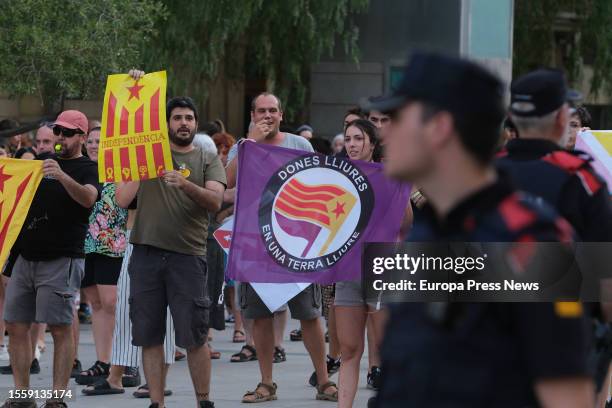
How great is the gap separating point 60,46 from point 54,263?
26.5 ft

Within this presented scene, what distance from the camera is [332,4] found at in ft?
78.5

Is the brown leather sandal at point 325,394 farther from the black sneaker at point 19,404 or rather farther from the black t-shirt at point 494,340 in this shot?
the black t-shirt at point 494,340

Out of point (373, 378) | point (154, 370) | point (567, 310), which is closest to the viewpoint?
point (567, 310)

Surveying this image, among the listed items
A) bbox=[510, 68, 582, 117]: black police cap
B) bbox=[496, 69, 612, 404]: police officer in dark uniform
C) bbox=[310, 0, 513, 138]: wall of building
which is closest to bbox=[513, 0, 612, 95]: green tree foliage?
bbox=[310, 0, 513, 138]: wall of building

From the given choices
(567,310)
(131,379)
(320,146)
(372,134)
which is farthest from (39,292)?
(320,146)

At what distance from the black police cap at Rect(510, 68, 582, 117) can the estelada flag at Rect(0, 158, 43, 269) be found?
4578 mm

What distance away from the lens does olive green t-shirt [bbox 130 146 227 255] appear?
8.18 metres

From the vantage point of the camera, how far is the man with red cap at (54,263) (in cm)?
850

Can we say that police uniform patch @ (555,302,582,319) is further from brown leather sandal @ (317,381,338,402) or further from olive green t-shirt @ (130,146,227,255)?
brown leather sandal @ (317,381,338,402)

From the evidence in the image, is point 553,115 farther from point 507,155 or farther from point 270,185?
point 270,185

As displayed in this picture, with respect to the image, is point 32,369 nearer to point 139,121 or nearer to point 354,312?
point 139,121

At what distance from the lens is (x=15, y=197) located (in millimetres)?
8688

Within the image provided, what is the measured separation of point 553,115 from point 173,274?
152 inches

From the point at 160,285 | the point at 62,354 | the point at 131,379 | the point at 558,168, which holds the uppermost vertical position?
the point at 558,168
